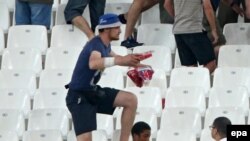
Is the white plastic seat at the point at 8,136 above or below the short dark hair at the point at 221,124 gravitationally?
below

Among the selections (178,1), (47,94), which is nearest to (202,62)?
(178,1)

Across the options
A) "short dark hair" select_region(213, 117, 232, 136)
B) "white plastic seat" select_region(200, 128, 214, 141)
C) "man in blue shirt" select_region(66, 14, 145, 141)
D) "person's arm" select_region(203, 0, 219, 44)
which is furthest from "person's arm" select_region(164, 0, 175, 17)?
"short dark hair" select_region(213, 117, 232, 136)

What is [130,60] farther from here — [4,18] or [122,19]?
[4,18]

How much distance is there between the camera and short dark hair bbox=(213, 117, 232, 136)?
44.7 ft

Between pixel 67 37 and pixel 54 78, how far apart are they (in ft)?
3.58

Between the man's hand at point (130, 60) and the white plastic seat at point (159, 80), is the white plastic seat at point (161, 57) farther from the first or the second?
the man's hand at point (130, 60)

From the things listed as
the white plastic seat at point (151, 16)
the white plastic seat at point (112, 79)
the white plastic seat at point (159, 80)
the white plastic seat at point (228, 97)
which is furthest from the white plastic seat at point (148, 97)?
the white plastic seat at point (151, 16)

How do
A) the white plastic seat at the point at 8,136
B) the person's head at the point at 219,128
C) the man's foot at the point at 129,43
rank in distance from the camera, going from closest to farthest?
1. the person's head at the point at 219,128
2. the white plastic seat at the point at 8,136
3. the man's foot at the point at 129,43

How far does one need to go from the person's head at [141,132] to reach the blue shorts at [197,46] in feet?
6.95

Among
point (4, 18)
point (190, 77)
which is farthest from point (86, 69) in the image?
point (4, 18)

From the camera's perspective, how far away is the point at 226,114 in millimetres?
14883

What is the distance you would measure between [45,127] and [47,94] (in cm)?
52

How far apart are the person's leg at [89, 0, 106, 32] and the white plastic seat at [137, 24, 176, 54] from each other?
1.75 ft

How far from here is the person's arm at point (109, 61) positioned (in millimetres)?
13836
